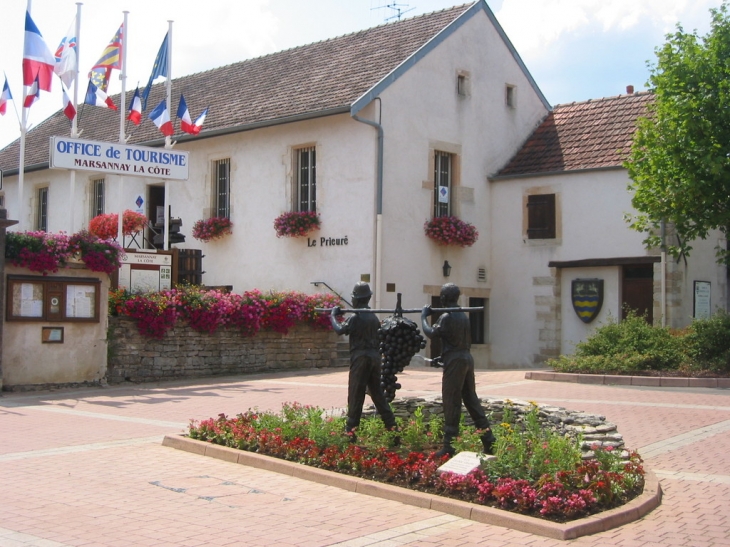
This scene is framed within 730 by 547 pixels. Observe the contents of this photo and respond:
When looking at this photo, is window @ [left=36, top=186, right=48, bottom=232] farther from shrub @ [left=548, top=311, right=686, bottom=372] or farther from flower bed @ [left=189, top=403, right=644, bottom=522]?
flower bed @ [left=189, top=403, right=644, bottom=522]

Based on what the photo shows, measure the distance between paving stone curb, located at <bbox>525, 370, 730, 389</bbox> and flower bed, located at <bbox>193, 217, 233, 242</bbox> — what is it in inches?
383

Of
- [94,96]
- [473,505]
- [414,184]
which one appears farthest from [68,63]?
[473,505]

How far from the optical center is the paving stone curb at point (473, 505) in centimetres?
630

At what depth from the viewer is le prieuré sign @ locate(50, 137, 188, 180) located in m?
16.8

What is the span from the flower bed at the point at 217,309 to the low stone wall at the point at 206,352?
0.64ft

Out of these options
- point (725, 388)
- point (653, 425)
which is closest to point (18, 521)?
point (653, 425)

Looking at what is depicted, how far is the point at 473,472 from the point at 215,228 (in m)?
17.3

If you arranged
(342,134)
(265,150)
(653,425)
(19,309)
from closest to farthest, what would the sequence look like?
(653,425)
(19,309)
(342,134)
(265,150)

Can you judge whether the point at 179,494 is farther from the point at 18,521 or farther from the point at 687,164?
the point at 687,164

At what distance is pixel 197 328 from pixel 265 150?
23.9 ft

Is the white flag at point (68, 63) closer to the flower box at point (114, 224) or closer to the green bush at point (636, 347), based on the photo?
the flower box at point (114, 224)

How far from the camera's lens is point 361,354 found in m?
8.53

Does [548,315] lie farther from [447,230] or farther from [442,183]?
[442,183]

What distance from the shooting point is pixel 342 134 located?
Result: 2119 cm
